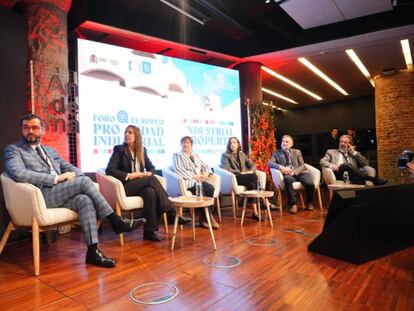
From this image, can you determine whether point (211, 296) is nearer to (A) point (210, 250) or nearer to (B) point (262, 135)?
(A) point (210, 250)

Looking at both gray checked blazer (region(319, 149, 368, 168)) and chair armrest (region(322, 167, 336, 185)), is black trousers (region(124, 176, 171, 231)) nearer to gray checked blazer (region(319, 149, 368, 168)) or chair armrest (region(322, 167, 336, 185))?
chair armrest (region(322, 167, 336, 185))

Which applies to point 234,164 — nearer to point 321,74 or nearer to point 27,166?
point 27,166

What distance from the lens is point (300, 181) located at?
4801 millimetres

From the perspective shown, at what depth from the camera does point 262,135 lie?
5922 mm

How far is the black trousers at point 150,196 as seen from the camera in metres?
3.15

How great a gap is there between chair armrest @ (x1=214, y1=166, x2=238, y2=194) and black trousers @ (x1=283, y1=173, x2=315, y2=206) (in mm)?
916

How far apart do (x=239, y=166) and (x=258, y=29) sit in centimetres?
295

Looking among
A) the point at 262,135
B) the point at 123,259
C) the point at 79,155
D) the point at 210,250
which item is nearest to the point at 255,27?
the point at 262,135

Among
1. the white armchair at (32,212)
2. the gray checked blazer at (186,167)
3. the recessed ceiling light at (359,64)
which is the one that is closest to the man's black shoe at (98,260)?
the white armchair at (32,212)

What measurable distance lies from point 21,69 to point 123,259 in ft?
8.11

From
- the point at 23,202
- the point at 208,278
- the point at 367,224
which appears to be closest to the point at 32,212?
the point at 23,202

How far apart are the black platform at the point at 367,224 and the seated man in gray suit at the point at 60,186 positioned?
169 centimetres

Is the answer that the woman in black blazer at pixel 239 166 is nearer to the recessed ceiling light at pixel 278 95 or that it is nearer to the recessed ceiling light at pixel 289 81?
the recessed ceiling light at pixel 289 81

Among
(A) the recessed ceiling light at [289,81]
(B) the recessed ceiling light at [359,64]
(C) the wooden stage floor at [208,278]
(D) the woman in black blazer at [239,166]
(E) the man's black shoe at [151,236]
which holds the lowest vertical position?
(C) the wooden stage floor at [208,278]
